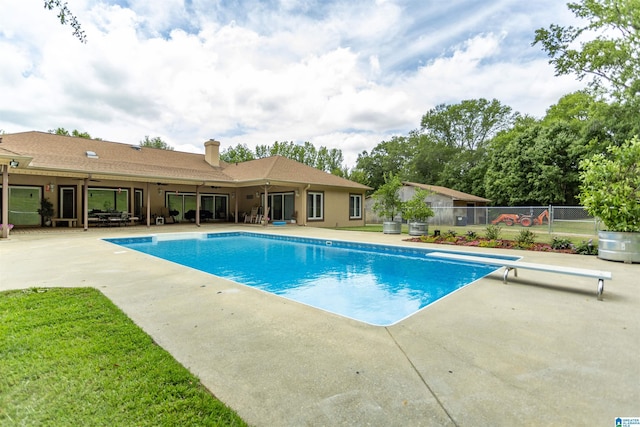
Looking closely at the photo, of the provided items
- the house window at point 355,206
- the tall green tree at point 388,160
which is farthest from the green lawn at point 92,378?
the tall green tree at point 388,160

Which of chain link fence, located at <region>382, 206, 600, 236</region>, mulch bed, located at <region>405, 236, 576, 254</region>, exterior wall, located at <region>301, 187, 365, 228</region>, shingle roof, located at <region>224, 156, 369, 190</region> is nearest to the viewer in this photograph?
mulch bed, located at <region>405, 236, 576, 254</region>

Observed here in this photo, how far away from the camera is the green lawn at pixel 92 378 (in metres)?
1.81

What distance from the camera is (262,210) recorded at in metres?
19.5

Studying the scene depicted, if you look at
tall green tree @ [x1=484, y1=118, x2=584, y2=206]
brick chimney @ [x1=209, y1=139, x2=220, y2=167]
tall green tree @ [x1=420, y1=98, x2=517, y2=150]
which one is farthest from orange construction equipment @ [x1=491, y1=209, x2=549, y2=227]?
tall green tree @ [x1=420, y1=98, x2=517, y2=150]

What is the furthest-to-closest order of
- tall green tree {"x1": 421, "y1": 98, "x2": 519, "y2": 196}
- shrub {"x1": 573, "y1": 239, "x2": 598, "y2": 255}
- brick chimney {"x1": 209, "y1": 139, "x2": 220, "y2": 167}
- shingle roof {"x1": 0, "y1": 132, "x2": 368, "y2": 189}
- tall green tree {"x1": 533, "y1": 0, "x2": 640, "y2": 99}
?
tall green tree {"x1": 421, "y1": 98, "x2": 519, "y2": 196}
brick chimney {"x1": 209, "y1": 139, "x2": 220, "y2": 167}
tall green tree {"x1": 533, "y1": 0, "x2": 640, "y2": 99}
shingle roof {"x1": 0, "y1": 132, "x2": 368, "y2": 189}
shrub {"x1": 573, "y1": 239, "x2": 598, "y2": 255}

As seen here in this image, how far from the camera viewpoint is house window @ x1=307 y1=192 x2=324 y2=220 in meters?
18.6

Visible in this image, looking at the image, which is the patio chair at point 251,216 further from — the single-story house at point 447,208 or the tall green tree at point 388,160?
the tall green tree at point 388,160

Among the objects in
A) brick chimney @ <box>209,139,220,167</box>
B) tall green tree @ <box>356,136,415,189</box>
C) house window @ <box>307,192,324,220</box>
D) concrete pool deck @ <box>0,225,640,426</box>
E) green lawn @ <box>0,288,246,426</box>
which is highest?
tall green tree @ <box>356,136,415,189</box>

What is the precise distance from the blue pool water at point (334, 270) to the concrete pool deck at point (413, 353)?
0.99m

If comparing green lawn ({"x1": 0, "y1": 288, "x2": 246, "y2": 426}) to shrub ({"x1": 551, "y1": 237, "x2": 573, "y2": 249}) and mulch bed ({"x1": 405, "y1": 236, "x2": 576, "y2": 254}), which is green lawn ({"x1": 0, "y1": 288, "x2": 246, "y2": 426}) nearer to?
mulch bed ({"x1": 405, "y1": 236, "x2": 576, "y2": 254})

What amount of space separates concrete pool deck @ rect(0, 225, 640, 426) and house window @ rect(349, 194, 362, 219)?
15.8 m

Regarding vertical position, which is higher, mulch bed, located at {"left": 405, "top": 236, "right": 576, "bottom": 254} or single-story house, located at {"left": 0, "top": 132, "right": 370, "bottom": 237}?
single-story house, located at {"left": 0, "top": 132, "right": 370, "bottom": 237}

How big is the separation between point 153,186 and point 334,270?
1428 cm

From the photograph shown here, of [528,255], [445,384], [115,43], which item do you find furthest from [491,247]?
[115,43]
